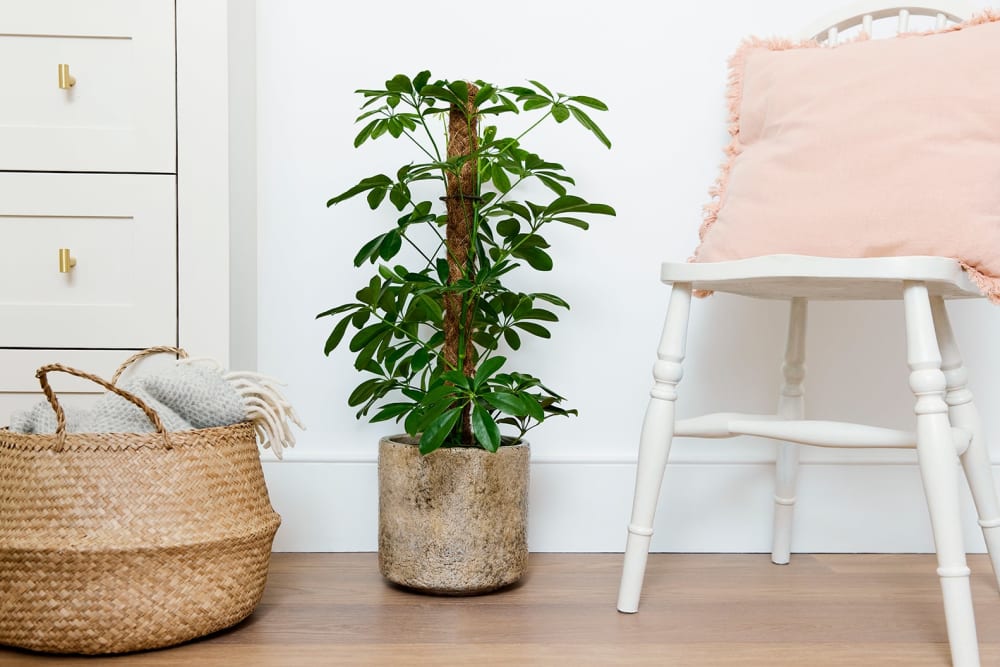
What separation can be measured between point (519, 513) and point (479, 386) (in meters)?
0.20

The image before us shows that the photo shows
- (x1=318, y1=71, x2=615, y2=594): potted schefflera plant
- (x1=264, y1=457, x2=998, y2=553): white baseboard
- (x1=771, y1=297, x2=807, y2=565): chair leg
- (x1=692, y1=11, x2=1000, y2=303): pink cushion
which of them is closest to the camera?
(x1=692, y1=11, x2=1000, y2=303): pink cushion

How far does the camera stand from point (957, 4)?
1230mm

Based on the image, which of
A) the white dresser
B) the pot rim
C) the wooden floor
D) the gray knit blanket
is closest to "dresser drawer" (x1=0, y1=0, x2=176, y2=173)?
→ the white dresser

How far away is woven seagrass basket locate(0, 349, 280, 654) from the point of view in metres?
0.88

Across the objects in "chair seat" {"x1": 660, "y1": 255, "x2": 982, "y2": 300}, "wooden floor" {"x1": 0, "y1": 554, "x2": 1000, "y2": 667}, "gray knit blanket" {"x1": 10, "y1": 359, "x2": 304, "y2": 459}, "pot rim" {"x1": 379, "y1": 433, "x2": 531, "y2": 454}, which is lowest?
"wooden floor" {"x1": 0, "y1": 554, "x2": 1000, "y2": 667}

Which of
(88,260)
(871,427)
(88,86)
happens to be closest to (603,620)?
(871,427)

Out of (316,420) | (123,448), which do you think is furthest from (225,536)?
(316,420)

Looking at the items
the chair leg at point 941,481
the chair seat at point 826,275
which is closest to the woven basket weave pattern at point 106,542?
the chair seat at point 826,275

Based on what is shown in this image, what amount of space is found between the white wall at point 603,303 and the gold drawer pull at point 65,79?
0.28m

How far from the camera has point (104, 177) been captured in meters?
1.20

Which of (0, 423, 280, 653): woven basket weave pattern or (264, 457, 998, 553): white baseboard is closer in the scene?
(0, 423, 280, 653): woven basket weave pattern

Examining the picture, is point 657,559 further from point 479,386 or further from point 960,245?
point 960,245

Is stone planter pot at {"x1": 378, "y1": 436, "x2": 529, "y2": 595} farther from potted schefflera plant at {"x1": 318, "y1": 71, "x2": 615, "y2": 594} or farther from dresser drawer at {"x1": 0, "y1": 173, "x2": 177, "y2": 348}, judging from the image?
dresser drawer at {"x1": 0, "y1": 173, "x2": 177, "y2": 348}

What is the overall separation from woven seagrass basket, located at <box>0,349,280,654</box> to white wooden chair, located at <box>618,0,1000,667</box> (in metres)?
0.49
